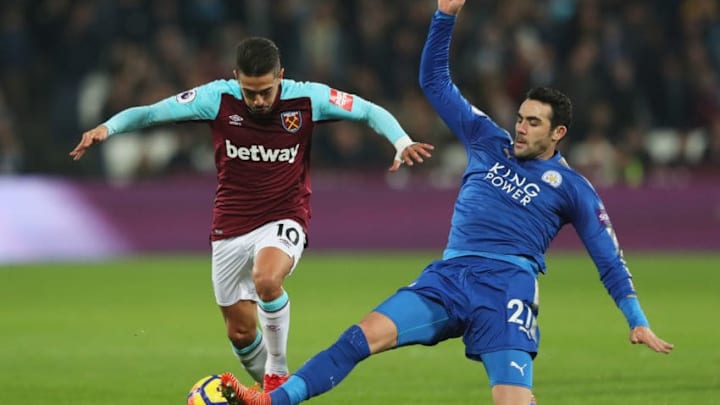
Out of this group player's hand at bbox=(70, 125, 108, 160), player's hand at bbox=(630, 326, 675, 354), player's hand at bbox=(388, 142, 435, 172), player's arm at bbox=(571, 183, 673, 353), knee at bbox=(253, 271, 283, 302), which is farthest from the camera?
knee at bbox=(253, 271, 283, 302)

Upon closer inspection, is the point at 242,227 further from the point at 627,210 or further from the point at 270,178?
the point at 627,210

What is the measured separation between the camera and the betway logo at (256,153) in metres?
8.30

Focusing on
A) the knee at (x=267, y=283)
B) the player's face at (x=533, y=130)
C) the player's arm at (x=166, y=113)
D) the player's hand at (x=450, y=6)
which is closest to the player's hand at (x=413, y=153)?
the player's face at (x=533, y=130)

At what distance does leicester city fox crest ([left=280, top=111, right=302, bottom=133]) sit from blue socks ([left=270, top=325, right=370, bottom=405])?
190cm

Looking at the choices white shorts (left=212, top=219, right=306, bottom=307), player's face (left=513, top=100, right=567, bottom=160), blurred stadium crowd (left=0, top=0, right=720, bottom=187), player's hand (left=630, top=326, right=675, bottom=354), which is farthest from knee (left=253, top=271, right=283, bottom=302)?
blurred stadium crowd (left=0, top=0, right=720, bottom=187)

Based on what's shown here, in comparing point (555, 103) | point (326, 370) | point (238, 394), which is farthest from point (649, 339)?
point (238, 394)

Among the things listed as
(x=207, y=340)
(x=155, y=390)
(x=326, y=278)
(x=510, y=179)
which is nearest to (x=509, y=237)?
(x=510, y=179)

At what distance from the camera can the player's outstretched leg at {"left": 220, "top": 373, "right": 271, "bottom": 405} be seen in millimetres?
6539

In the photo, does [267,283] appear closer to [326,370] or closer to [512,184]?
[326,370]

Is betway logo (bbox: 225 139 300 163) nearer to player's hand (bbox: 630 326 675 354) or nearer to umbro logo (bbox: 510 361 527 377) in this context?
umbro logo (bbox: 510 361 527 377)

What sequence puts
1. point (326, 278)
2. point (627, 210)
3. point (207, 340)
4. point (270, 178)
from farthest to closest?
point (627, 210)
point (326, 278)
point (207, 340)
point (270, 178)

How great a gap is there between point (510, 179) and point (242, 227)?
1.80m

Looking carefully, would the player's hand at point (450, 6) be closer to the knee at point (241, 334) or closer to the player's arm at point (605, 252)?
the player's arm at point (605, 252)

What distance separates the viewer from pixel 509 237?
732 cm
